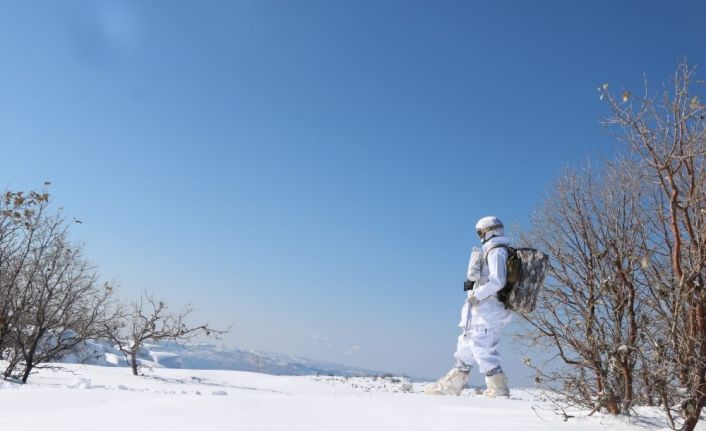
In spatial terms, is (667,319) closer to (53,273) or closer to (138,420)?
(138,420)

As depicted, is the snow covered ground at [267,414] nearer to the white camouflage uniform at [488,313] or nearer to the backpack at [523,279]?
the backpack at [523,279]

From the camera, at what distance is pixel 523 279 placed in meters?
5.79

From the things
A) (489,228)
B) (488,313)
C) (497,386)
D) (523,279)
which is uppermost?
(489,228)

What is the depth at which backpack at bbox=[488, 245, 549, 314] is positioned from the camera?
18.6ft

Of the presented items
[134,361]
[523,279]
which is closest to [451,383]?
[523,279]

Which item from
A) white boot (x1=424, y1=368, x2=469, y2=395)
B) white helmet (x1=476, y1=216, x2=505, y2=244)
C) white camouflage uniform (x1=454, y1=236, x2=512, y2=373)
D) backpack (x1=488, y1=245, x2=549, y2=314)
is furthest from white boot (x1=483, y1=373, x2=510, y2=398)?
white helmet (x1=476, y1=216, x2=505, y2=244)

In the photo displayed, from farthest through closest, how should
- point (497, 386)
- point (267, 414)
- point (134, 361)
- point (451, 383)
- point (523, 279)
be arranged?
1. point (134, 361)
2. point (451, 383)
3. point (497, 386)
4. point (523, 279)
5. point (267, 414)

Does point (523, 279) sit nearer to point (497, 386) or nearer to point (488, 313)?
point (488, 313)

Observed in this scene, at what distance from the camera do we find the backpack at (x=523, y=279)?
568cm

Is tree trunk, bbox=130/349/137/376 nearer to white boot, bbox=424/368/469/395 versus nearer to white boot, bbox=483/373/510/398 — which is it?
white boot, bbox=424/368/469/395

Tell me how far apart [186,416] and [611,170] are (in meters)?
5.73

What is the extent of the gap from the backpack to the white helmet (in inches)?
13.8

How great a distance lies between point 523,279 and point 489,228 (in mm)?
734

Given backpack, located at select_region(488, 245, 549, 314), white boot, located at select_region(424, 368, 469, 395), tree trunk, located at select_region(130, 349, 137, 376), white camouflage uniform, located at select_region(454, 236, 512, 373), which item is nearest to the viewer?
backpack, located at select_region(488, 245, 549, 314)
